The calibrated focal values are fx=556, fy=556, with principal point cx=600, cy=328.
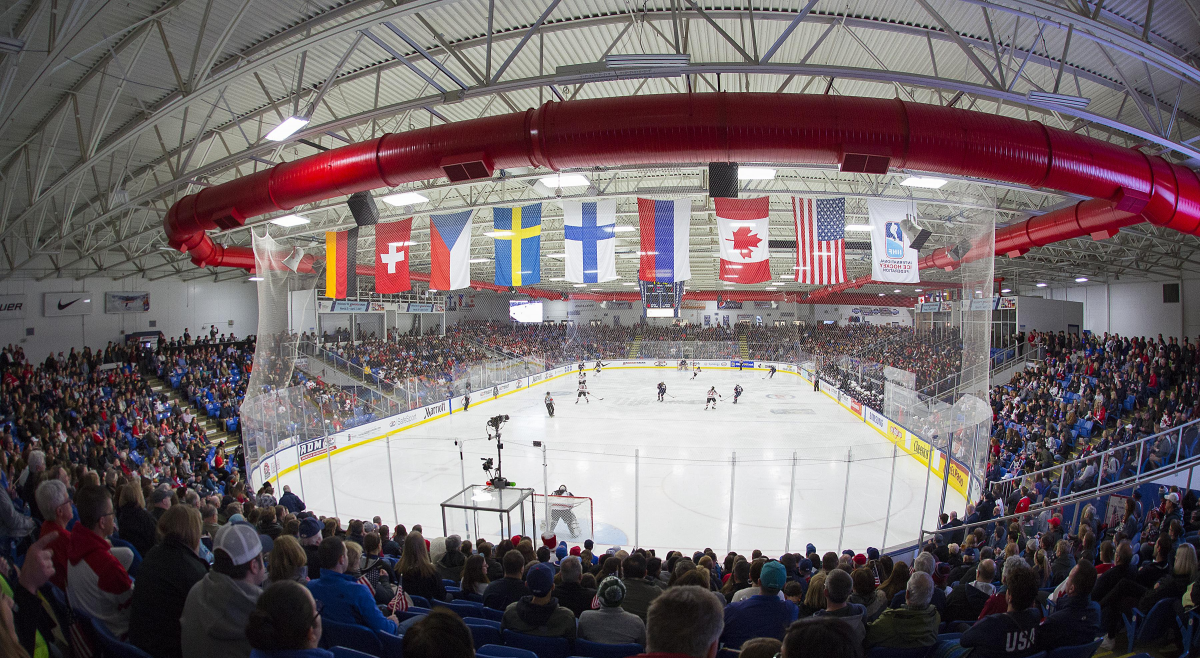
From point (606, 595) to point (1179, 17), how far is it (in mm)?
11451

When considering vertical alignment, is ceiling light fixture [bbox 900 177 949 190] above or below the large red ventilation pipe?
above

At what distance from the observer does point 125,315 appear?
25266mm

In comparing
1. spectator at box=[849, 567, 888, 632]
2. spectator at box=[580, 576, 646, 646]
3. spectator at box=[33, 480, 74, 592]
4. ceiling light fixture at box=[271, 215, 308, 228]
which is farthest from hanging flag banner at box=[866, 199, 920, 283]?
ceiling light fixture at box=[271, 215, 308, 228]

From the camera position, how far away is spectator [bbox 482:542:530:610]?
429cm

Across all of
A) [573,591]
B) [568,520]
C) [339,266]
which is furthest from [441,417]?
[573,591]

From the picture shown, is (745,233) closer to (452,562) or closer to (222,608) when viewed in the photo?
(452,562)

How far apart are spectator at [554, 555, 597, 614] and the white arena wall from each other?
2712 centimetres

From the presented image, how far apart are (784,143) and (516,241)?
19.0ft

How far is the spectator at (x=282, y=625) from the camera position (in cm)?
167

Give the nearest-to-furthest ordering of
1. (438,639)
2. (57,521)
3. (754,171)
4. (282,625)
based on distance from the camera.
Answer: (438,639) < (282,625) < (57,521) < (754,171)

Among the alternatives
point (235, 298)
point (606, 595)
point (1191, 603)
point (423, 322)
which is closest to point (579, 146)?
point (606, 595)

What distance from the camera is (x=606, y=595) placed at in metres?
3.34

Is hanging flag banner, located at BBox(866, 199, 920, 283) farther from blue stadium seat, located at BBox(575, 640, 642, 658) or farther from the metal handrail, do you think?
blue stadium seat, located at BBox(575, 640, 642, 658)

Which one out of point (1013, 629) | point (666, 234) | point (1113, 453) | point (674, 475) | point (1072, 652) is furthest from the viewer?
point (674, 475)
